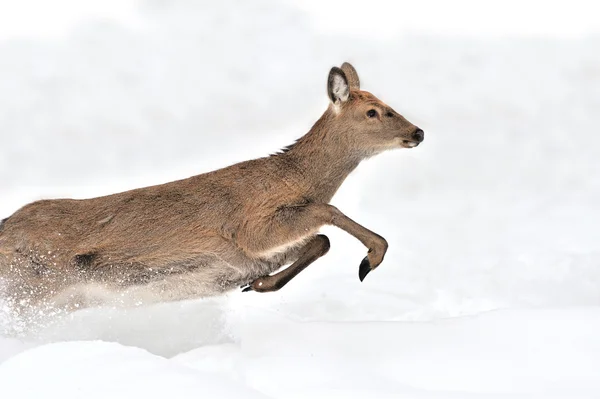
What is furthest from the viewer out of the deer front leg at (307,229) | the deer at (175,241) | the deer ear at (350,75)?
the deer ear at (350,75)

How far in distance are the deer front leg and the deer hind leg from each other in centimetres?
12

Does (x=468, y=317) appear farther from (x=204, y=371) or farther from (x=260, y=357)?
(x=204, y=371)

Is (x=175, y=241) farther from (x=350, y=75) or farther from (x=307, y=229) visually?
(x=350, y=75)

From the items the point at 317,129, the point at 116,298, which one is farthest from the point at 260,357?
the point at 317,129

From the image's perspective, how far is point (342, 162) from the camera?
8.80 metres

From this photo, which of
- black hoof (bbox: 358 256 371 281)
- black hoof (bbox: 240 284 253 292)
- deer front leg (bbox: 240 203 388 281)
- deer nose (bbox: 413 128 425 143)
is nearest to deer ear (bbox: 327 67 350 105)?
deer nose (bbox: 413 128 425 143)

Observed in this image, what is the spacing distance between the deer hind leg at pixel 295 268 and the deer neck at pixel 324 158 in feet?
1.56

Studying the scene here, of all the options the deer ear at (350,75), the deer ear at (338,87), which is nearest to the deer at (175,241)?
the deer ear at (338,87)

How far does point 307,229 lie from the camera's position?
8250 millimetres

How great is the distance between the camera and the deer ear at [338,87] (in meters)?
8.74

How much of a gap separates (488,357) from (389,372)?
65 cm

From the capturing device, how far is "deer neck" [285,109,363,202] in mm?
8719

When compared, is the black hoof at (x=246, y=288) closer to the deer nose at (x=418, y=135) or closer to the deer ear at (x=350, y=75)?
the deer nose at (x=418, y=135)

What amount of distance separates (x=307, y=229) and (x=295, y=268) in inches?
12.4
